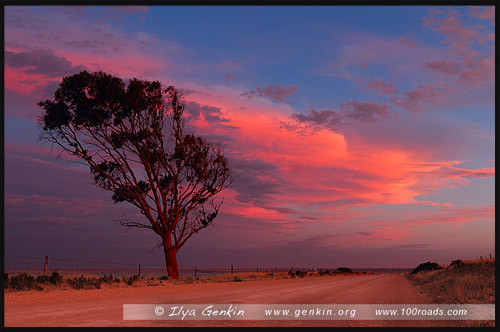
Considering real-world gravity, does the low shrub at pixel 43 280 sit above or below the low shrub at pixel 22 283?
below

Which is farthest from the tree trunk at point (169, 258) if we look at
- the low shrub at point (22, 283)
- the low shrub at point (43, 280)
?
the low shrub at point (22, 283)

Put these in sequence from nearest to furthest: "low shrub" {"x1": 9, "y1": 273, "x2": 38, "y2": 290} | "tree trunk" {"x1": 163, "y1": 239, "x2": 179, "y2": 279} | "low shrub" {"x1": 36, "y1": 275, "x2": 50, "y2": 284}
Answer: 1. "low shrub" {"x1": 9, "y1": 273, "x2": 38, "y2": 290}
2. "low shrub" {"x1": 36, "y1": 275, "x2": 50, "y2": 284}
3. "tree trunk" {"x1": 163, "y1": 239, "x2": 179, "y2": 279}

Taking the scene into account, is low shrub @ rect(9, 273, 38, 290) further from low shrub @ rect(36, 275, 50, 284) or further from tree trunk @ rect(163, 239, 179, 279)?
tree trunk @ rect(163, 239, 179, 279)

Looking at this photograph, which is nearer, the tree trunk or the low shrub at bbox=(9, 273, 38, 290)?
the low shrub at bbox=(9, 273, 38, 290)

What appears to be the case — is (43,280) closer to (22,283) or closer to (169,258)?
(22,283)

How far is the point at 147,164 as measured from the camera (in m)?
40.4

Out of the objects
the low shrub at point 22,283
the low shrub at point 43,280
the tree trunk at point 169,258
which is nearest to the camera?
the low shrub at point 22,283

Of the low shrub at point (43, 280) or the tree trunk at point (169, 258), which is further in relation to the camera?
the tree trunk at point (169, 258)

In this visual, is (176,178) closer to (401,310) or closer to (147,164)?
(147,164)

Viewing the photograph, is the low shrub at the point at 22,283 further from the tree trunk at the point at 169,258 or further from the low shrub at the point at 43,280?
the tree trunk at the point at 169,258

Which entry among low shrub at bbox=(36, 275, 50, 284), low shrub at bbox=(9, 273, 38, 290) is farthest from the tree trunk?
low shrub at bbox=(9, 273, 38, 290)
